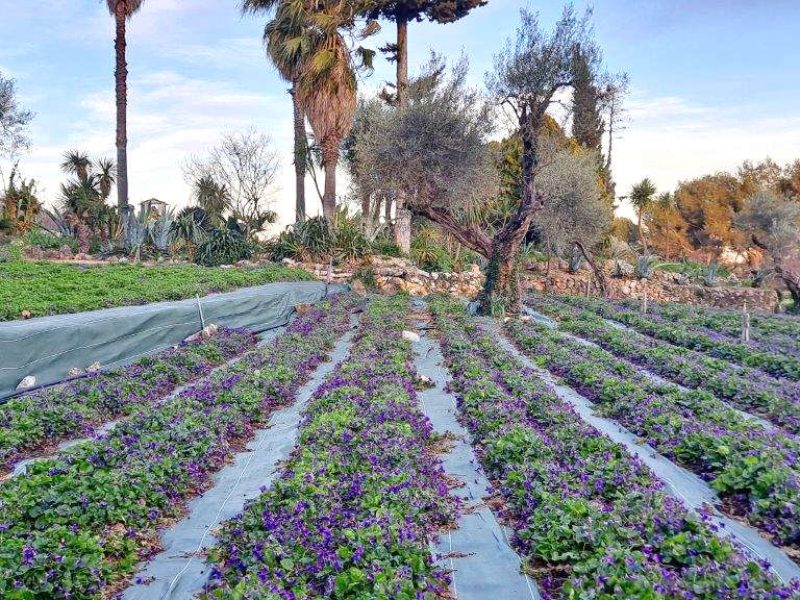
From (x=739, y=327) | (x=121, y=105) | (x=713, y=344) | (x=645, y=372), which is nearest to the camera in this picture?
(x=645, y=372)

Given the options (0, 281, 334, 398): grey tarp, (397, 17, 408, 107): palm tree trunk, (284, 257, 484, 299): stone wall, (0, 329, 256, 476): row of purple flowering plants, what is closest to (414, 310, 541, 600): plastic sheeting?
(0, 329, 256, 476): row of purple flowering plants

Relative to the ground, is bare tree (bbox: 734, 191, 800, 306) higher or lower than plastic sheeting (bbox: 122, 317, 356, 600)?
higher

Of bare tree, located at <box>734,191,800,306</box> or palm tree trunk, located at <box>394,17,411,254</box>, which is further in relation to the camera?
bare tree, located at <box>734,191,800,306</box>

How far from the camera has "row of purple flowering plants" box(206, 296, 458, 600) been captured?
3.50 meters

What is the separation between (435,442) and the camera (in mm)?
6645

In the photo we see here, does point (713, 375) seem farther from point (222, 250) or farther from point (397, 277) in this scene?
point (222, 250)

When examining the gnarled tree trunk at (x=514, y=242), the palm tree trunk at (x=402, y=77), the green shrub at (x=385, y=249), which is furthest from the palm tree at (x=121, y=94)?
the gnarled tree trunk at (x=514, y=242)

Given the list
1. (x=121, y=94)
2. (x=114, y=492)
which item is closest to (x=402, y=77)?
(x=121, y=94)

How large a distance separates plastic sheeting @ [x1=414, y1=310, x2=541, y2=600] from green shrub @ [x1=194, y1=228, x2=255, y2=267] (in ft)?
64.9

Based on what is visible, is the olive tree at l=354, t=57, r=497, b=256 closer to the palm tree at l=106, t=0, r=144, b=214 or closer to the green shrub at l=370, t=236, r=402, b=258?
the green shrub at l=370, t=236, r=402, b=258

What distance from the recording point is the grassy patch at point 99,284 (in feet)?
38.2

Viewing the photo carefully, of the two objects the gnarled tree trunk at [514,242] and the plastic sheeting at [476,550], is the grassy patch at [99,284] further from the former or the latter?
the plastic sheeting at [476,550]

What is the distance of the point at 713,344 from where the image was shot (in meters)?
13.6

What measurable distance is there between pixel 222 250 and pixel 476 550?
73.1 ft
